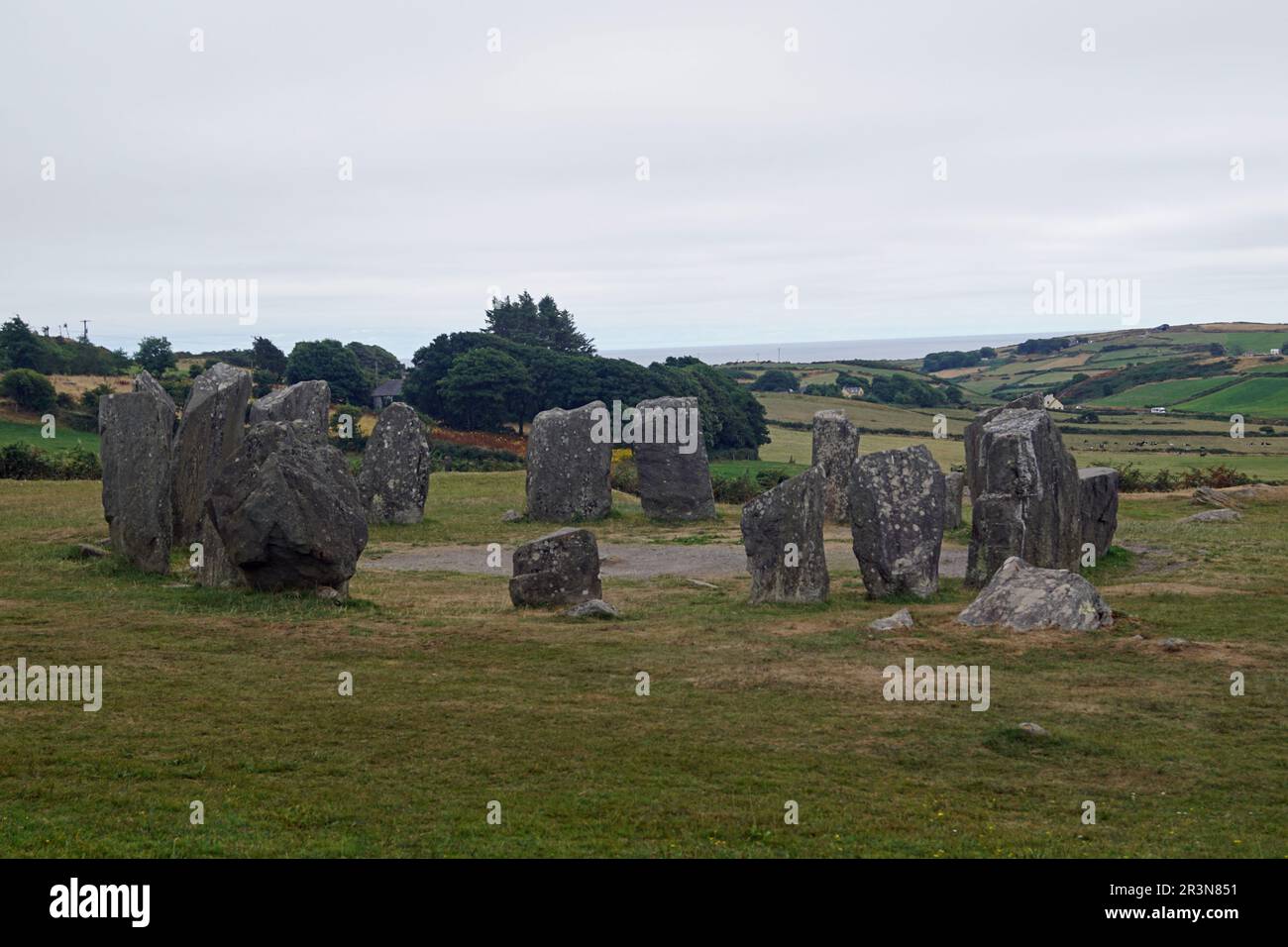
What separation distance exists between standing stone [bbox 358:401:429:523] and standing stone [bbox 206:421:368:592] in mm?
12708

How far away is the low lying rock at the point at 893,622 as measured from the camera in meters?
18.3

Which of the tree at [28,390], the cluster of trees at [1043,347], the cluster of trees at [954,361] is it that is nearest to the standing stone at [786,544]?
the tree at [28,390]

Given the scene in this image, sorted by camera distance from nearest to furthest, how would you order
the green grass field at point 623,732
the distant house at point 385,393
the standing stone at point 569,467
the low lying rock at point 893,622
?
the green grass field at point 623,732
the low lying rock at point 893,622
the standing stone at point 569,467
the distant house at point 385,393

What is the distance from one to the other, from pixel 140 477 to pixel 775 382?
89.7 metres

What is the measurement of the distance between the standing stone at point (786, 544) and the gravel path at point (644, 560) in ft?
13.1

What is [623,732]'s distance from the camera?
504 inches

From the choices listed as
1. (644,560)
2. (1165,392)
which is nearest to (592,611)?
(644,560)

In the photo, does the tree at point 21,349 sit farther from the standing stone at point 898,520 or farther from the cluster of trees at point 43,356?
the standing stone at point 898,520

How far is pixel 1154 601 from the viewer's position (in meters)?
20.7

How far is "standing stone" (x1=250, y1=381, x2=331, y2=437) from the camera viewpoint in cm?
3183

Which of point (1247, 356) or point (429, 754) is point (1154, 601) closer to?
point (429, 754)

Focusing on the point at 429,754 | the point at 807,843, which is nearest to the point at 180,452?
the point at 429,754

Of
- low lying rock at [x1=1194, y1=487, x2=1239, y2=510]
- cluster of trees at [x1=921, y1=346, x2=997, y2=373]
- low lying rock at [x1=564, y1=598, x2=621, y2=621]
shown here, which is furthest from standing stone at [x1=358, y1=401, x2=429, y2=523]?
cluster of trees at [x1=921, y1=346, x2=997, y2=373]
